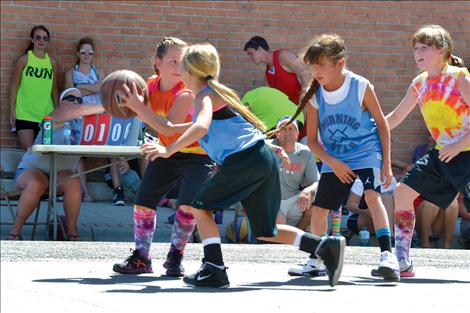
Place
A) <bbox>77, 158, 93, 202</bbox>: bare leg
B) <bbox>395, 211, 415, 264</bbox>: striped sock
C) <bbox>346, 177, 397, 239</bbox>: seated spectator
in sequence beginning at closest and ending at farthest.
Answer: <bbox>395, 211, 415, 264</bbox>: striped sock, <bbox>346, 177, 397, 239</bbox>: seated spectator, <bbox>77, 158, 93, 202</bbox>: bare leg

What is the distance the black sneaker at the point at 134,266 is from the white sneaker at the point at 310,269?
41.2 inches

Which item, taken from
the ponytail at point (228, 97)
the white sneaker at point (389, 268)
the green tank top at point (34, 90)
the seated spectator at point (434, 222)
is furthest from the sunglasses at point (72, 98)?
the white sneaker at point (389, 268)

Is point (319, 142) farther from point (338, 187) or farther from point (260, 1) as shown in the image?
point (260, 1)

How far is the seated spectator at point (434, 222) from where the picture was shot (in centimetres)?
1300

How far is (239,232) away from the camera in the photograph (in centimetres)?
1206

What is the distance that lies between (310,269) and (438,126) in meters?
1.43

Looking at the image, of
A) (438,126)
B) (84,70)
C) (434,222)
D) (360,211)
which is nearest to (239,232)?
(360,211)

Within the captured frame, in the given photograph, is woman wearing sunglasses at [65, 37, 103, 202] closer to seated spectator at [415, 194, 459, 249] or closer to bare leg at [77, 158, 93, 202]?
bare leg at [77, 158, 93, 202]

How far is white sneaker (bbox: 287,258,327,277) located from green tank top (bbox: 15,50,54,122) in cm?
730

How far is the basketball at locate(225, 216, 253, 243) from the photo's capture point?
11985 millimetres

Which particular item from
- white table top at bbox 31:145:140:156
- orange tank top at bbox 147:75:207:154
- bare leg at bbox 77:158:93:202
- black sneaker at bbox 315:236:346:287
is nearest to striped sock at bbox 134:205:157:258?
orange tank top at bbox 147:75:207:154

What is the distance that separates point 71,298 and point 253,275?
204 centimetres

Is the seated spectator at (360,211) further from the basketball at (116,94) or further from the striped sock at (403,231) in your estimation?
the basketball at (116,94)

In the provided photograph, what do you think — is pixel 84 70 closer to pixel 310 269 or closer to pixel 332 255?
pixel 310 269
